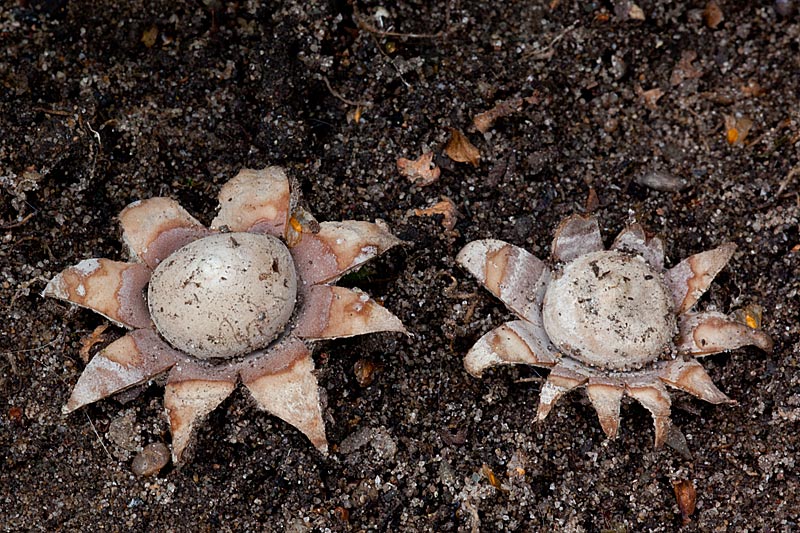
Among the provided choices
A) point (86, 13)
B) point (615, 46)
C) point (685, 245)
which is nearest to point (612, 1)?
point (615, 46)

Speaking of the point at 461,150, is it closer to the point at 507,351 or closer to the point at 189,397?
the point at 507,351

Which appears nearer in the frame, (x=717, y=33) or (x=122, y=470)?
(x=122, y=470)

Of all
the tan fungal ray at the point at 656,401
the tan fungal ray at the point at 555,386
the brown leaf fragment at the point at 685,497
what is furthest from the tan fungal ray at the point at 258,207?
the brown leaf fragment at the point at 685,497

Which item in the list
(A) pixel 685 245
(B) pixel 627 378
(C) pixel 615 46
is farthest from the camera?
(C) pixel 615 46

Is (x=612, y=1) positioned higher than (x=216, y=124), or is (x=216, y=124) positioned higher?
(x=612, y=1)

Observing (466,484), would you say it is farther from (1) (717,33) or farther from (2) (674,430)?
(1) (717,33)

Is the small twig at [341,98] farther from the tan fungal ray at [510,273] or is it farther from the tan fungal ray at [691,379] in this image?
the tan fungal ray at [691,379]
